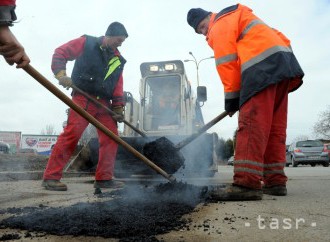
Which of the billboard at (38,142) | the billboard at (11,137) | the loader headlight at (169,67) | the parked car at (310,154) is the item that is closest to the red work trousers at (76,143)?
the loader headlight at (169,67)

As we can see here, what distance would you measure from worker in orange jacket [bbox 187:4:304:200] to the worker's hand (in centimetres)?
162

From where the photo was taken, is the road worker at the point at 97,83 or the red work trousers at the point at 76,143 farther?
the road worker at the point at 97,83

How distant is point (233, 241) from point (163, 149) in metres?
2.37

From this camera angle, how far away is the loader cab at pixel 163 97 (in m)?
6.80

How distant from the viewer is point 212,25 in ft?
10.4

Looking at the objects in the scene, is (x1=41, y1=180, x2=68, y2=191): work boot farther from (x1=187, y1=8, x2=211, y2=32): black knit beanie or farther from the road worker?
(x1=187, y1=8, x2=211, y2=32): black knit beanie

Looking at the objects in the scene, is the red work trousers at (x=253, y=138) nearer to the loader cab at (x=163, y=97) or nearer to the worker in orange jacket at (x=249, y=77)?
the worker in orange jacket at (x=249, y=77)

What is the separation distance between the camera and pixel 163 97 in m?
7.08

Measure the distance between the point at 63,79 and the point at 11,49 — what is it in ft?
6.60

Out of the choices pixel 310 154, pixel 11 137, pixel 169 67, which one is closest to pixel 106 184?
pixel 169 67

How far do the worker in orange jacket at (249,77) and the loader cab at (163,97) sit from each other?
3.66 m

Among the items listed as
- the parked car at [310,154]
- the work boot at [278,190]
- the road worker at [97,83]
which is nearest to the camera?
the work boot at [278,190]

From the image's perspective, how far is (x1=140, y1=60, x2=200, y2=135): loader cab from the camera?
6.80 metres

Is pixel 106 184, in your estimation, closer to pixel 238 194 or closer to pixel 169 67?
pixel 238 194
